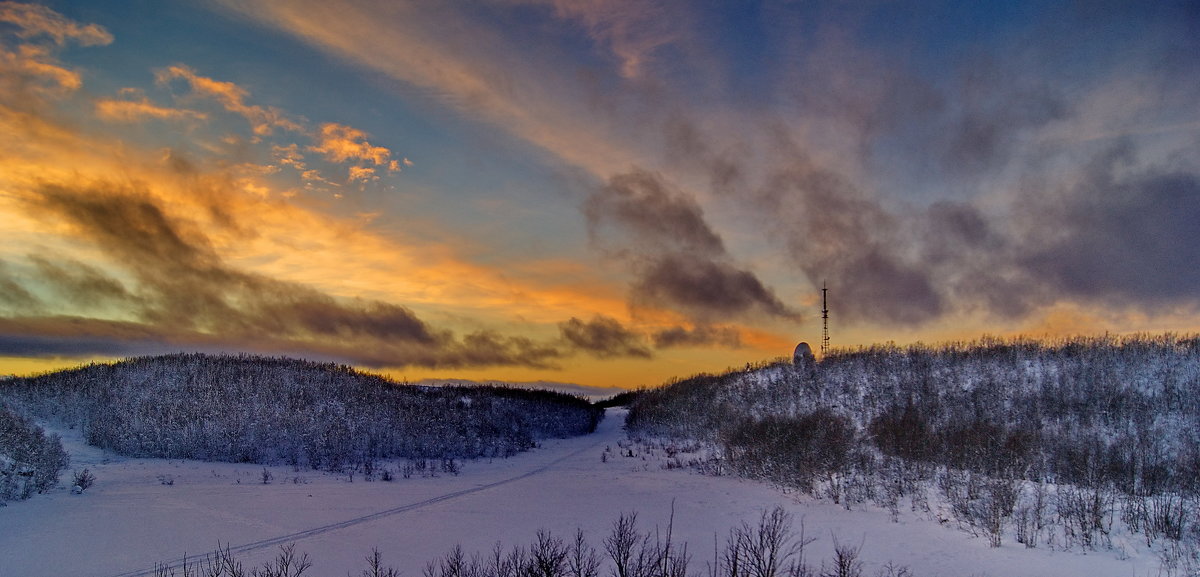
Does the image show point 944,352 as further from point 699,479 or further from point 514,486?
point 514,486

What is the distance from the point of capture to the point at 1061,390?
22.8 metres

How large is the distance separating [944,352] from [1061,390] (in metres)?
6.83

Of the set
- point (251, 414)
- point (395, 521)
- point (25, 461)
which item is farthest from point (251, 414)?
point (395, 521)

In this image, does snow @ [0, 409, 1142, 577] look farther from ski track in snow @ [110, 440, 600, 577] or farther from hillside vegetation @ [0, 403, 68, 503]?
hillside vegetation @ [0, 403, 68, 503]

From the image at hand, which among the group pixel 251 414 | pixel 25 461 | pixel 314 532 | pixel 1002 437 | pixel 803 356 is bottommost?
pixel 314 532

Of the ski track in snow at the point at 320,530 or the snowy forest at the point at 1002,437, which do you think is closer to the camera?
the ski track in snow at the point at 320,530

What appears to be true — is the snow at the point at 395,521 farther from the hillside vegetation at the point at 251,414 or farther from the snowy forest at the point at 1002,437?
the hillside vegetation at the point at 251,414

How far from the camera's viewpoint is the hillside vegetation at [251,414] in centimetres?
2373

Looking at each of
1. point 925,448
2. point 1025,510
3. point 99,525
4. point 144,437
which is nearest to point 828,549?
point 1025,510

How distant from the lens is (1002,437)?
1984 centimetres

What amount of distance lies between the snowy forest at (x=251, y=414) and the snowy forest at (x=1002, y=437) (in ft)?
41.5

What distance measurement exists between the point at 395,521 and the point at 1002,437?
Result: 1761 cm

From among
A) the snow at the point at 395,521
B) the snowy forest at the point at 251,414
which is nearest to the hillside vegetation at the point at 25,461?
the snow at the point at 395,521

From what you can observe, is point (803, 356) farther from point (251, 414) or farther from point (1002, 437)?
point (251, 414)
